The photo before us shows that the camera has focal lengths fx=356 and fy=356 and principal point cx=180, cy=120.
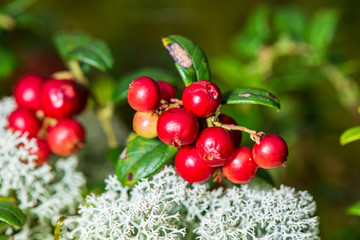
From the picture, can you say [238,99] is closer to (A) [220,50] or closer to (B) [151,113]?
(B) [151,113]

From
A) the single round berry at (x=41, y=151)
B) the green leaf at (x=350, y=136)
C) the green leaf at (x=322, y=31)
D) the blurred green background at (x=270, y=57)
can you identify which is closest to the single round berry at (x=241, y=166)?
the green leaf at (x=350, y=136)

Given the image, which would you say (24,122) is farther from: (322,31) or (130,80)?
(322,31)

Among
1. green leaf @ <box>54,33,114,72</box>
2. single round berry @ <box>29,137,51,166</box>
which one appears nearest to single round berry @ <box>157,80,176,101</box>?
green leaf @ <box>54,33,114,72</box>

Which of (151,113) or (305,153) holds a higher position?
(305,153)

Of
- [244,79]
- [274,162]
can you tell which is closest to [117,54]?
[244,79]

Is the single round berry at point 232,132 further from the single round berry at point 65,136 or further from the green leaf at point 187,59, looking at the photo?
the single round berry at point 65,136

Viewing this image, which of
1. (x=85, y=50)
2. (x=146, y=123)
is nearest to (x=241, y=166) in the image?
(x=146, y=123)
